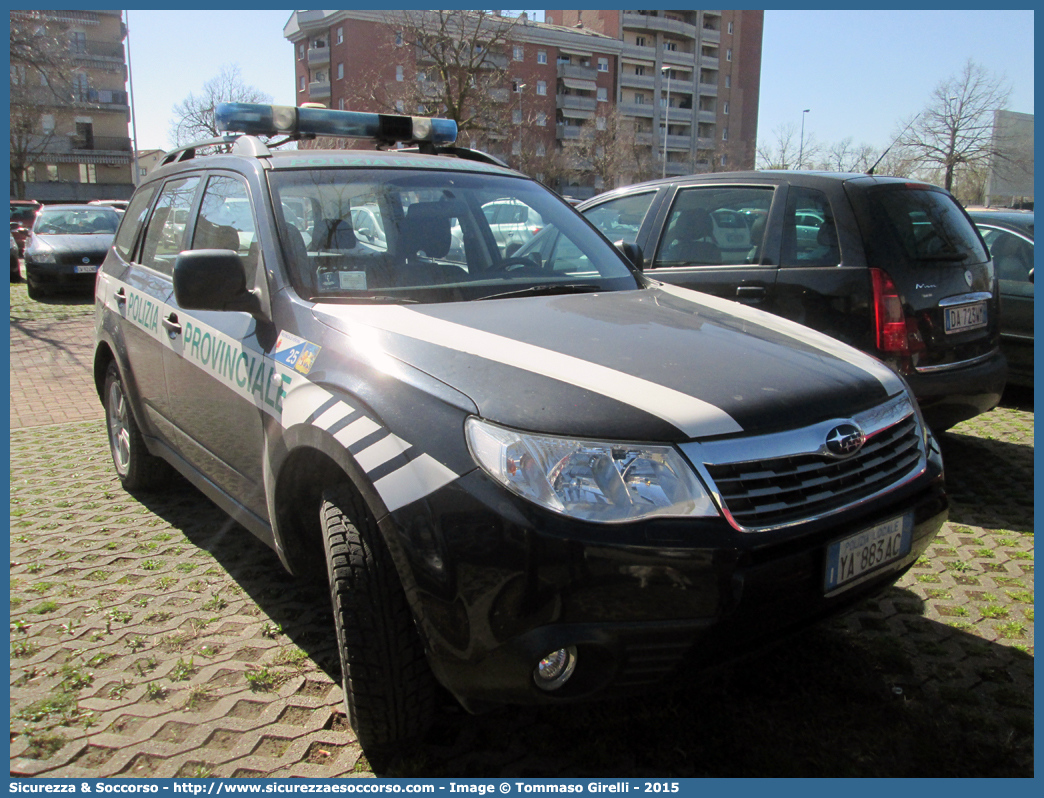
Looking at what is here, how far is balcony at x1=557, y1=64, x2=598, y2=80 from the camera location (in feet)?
239

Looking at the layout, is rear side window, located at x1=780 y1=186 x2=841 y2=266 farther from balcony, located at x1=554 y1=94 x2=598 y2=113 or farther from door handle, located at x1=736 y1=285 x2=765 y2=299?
balcony, located at x1=554 y1=94 x2=598 y2=113

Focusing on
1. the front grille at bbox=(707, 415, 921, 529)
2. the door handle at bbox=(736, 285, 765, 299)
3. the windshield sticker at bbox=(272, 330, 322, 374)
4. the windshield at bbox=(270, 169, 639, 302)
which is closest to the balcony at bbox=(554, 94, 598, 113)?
the door handle at bbox=(736, 285, 765, 299)

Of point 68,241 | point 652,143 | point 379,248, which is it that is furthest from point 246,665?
point 652,143

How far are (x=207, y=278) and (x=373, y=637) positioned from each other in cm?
131

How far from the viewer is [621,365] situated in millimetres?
2287

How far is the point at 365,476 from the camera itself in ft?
7.06

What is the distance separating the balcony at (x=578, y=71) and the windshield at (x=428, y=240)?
7479 cm

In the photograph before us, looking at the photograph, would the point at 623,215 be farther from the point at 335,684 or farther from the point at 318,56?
the point at 318,56

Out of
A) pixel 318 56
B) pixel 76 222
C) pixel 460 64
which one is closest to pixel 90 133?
pixel 318 56

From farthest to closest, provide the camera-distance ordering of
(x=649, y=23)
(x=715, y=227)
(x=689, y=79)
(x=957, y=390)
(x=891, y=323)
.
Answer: (x=689, y=79) < (x=649, y=23) < (x=715, y=227) < (x=957, y=390) < (x=891, y=323)

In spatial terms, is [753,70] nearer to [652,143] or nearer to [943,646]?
[652,143]

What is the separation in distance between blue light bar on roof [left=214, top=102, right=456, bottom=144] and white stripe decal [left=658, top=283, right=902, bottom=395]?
5.40ft

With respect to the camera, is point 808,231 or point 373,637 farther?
point 808,231

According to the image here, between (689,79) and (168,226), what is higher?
(689,79)
